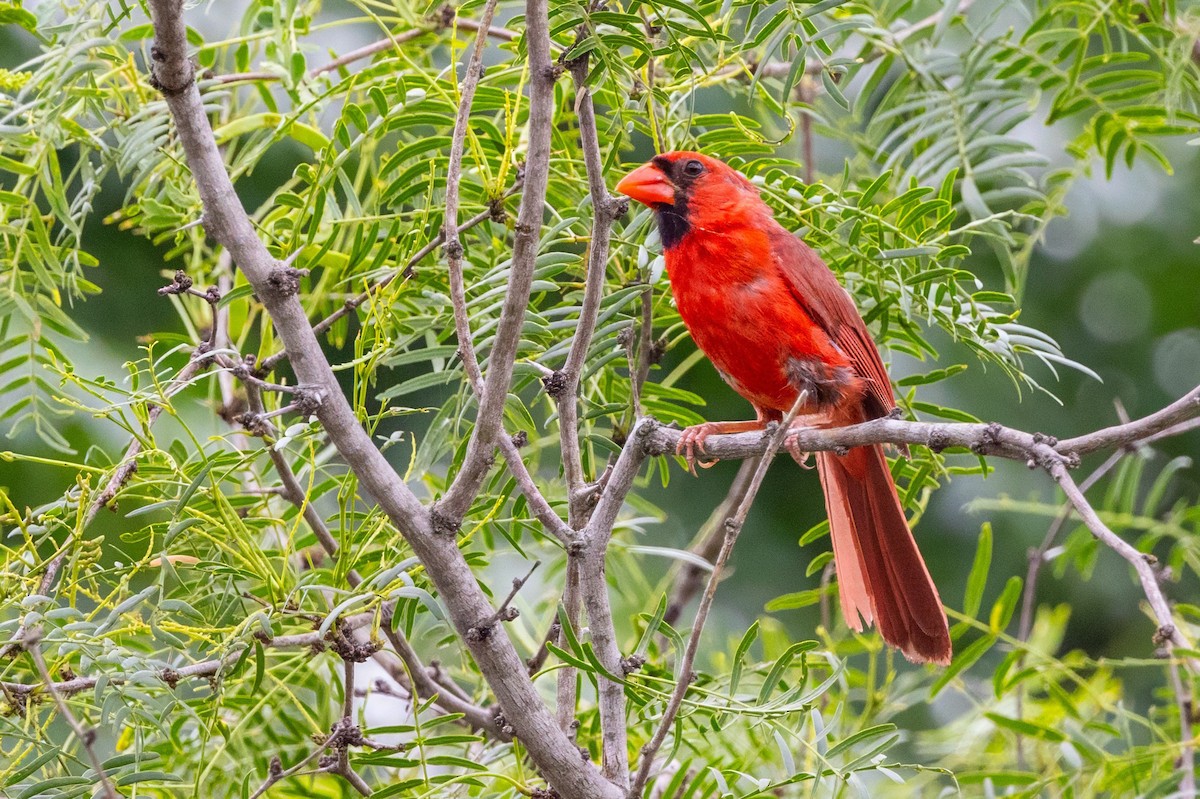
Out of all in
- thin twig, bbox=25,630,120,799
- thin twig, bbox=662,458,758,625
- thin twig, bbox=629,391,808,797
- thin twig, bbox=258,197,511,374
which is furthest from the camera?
thin twig, bbox=662,458,758,625

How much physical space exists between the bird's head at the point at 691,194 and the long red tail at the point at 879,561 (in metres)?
0.59

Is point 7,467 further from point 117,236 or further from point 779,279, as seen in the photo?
point 779,279

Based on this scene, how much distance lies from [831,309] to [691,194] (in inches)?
14.8

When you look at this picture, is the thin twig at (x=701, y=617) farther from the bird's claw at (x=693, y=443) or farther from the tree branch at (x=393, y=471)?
the bird's claw at (x=693, y=443)

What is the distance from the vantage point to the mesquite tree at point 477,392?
1.62 meters

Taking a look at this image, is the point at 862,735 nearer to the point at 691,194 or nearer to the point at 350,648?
the point at 350,648

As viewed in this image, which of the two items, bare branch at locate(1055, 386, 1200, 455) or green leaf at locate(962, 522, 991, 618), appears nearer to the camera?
bare branch at locate(1055, 386, 1200, 455)

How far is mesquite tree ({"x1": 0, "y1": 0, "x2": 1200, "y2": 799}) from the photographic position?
63.6 inches

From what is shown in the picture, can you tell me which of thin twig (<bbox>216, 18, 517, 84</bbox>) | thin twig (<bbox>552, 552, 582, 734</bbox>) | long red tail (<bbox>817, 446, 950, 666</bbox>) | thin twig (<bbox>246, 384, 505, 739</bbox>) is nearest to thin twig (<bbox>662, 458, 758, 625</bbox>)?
long red tail (<bbox>817, 446, 950, 666</bbox>)

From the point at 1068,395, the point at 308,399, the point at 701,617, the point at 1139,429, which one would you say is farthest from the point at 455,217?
the point at 1068,395

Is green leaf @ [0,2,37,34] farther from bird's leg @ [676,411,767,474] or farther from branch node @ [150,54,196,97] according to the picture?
bird's leg @ [676,411,767,474]

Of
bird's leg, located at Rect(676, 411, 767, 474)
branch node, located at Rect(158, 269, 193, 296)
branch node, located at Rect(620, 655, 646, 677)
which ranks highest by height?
branch node, located at Rect(158, 269, 193, 296)

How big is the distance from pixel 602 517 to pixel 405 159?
0.71 m

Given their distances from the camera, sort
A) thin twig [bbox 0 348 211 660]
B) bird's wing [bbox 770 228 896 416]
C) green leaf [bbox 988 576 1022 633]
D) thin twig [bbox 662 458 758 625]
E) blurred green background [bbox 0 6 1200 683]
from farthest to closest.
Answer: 1. blurred green background [bbox 0 6 1200 683]
2. thin twig [bbox 662 458 758 625]
3. bird's wing [bbox 770 228 896 416]
4. green leaf [bbox 988 576 1022 633]
5. thin twig [bbox 0 348 211 660]
